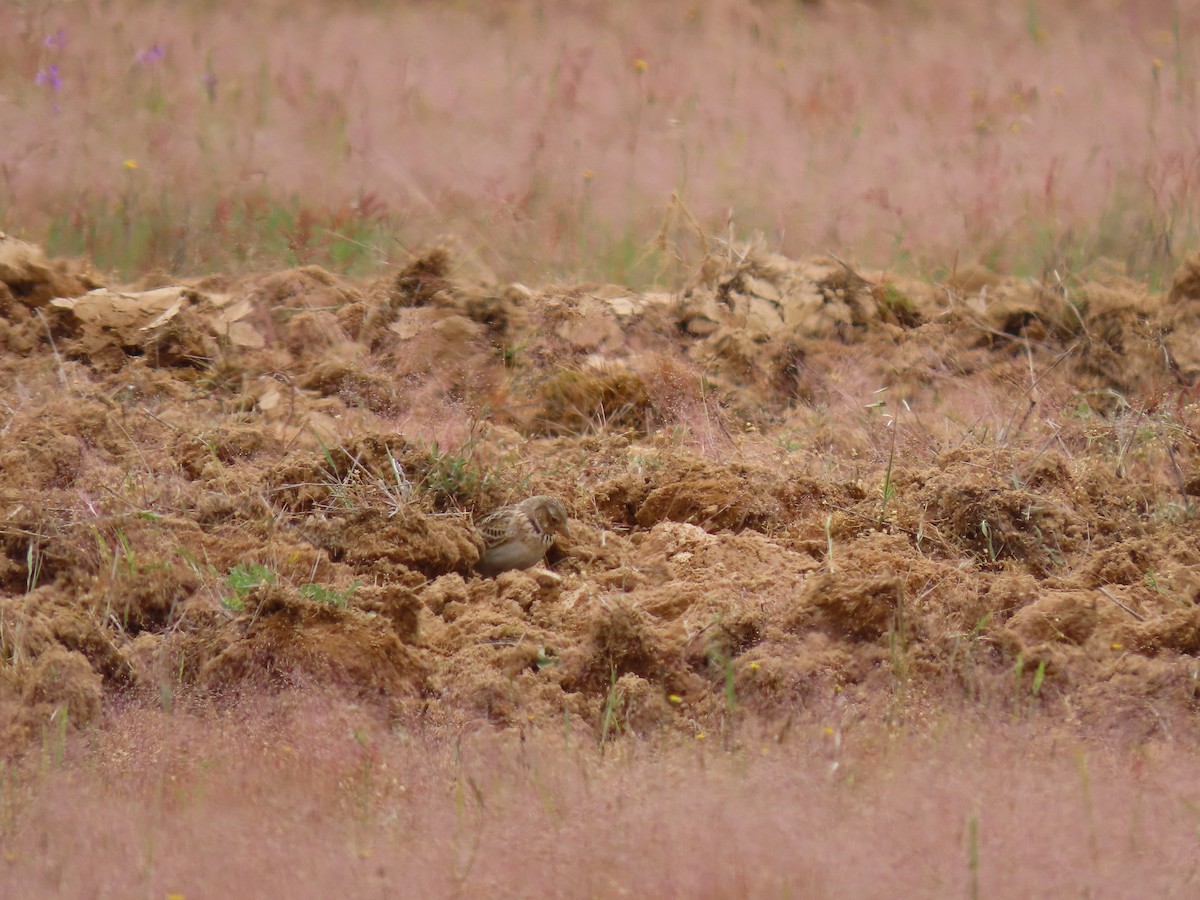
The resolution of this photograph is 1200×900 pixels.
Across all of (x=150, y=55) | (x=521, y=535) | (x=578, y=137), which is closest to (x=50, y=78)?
(x=150, y=55)

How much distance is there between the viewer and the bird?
288 cm

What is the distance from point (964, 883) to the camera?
5.96 feet

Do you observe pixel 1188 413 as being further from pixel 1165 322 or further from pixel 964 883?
pixel 964 883

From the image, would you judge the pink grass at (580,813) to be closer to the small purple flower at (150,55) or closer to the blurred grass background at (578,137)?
the blurred grass background at (578,137)

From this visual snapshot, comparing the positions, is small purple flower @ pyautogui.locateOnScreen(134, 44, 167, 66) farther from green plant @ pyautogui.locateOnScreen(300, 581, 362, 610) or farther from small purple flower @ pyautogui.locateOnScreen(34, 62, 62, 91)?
green plant @ pyautogui.locateOnScreen(300, 581, 362, 610)

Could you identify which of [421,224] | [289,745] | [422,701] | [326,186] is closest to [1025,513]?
[422,701]

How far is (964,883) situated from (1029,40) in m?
7.33

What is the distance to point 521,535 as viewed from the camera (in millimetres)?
2875

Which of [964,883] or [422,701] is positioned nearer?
[964,883]

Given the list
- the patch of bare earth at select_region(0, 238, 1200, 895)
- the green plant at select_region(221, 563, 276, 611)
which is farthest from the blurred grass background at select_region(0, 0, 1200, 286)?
the green plant at select_region(221, 563, 276, 611)

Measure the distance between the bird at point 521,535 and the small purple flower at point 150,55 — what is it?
4452 millimetres

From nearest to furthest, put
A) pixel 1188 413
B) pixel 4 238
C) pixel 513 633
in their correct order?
pixel 513 633, pixel 1188 413, pixel 4 238

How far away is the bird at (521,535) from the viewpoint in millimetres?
2877

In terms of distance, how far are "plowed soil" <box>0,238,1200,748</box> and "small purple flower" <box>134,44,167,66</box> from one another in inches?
91.1
